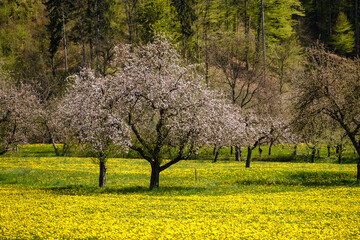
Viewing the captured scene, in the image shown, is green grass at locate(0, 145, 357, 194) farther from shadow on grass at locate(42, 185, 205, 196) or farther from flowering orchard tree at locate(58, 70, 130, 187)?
flowering orchard tree at locate(58, 70, 130, 187)

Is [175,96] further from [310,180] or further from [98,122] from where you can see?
[310,180]

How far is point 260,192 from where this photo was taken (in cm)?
2478

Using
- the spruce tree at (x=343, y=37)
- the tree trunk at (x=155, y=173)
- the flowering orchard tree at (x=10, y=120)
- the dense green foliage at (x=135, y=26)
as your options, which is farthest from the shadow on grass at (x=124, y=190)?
the spruce tree at (x=343, y=37)

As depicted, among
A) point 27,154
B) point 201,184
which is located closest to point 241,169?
point 201,184

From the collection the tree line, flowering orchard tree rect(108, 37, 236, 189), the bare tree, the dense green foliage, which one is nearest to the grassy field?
the tree line

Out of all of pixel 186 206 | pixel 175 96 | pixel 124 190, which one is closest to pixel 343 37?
A: pixel 175 96

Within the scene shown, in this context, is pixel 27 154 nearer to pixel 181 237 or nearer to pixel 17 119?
pixel 17 119

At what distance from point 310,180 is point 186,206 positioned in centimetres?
1655

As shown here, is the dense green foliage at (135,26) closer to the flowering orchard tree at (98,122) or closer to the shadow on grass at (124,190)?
the flowering orchard tree at (98,122)

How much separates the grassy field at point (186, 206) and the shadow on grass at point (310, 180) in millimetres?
83

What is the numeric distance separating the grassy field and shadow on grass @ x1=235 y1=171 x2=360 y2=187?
0.08 m

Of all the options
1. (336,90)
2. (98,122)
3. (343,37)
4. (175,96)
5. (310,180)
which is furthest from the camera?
(343,37)

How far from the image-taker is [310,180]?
29766 millimetres

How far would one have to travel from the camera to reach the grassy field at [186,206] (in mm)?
12293
